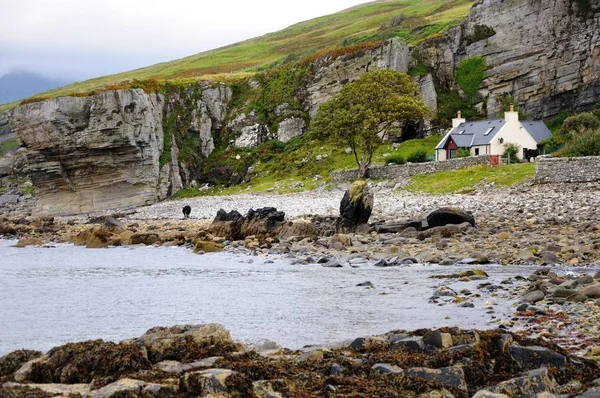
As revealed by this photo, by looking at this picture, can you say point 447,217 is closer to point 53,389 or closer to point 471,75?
point 53,389

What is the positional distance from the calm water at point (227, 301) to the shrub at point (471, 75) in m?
53.4

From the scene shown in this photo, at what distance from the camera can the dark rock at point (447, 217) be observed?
30000mm

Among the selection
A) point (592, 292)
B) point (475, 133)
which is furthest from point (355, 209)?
point (475, 133)

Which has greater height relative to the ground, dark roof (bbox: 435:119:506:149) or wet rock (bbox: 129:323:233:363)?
dark roof (bbox: 435:119:506:149)

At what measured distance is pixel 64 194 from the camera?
75625 millimetres

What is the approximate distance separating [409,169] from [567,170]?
1917 cm

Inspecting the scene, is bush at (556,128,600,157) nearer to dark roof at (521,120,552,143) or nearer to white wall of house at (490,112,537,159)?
white wall of house at (490,112,537,159)

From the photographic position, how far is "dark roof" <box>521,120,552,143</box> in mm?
62697

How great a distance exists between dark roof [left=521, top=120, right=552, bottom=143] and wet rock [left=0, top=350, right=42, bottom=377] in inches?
2302

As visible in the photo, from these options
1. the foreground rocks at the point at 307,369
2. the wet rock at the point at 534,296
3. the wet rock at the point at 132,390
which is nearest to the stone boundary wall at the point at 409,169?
the wet rock at the point at 534,296

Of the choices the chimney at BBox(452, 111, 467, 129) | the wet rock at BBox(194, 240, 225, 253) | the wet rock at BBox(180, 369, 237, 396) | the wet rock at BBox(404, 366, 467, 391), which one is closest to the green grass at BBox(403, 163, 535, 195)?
the chimney at BBox(452, 111, 467, 129)

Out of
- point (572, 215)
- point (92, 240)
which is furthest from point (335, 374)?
point (92, 240)

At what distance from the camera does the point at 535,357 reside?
9.61 m

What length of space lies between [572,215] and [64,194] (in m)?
60.4
